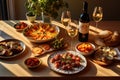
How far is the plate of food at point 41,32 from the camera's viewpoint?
1.71m

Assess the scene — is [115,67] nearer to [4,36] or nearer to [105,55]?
[105,55]

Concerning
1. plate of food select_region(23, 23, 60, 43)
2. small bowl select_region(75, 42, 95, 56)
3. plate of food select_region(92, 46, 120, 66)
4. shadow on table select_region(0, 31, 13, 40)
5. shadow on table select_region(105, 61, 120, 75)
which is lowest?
shadow on table select_region(105, 61, 120, 75)

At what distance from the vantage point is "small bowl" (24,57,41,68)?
1.45 meters

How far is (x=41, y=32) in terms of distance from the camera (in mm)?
1803

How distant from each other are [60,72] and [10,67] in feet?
1.05

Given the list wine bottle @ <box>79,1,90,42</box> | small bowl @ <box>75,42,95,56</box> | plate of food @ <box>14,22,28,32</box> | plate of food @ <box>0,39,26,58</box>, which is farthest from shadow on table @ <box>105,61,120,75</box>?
plate of food @ <box>14,22,28,32</box>

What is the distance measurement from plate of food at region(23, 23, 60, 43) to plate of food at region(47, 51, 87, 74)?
19 cm

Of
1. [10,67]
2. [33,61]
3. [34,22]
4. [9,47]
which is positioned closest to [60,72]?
[33,61]

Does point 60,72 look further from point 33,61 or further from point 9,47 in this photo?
point 9,47

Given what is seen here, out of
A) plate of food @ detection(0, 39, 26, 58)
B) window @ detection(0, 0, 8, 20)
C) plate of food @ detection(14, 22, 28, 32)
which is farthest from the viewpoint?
window @ detection(0, 0, 8, 20)

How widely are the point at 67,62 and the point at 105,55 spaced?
27cm

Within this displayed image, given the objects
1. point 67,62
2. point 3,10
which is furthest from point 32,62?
point 3,10

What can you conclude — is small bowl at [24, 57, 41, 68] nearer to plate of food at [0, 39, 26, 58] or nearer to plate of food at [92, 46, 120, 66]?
plate of food at [0, 39, 26, 58]

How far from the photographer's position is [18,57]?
158 centimetres
